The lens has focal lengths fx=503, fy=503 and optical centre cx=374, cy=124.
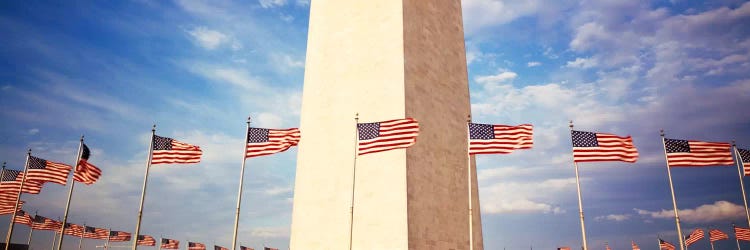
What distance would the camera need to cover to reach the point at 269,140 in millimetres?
18547

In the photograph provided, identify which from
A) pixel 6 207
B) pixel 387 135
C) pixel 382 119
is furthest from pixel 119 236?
pixel 387 135

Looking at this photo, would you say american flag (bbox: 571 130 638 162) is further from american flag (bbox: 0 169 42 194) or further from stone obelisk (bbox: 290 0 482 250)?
american flag (bbox: 0 169 42 194)

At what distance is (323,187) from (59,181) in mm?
12043

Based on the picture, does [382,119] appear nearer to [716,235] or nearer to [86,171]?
[86,171]

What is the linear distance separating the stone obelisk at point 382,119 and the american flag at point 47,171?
10522 millimetres

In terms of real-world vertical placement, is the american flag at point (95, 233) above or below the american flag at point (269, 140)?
below

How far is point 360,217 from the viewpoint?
2233 cm

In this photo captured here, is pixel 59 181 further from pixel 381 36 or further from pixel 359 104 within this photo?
pixel 381 36

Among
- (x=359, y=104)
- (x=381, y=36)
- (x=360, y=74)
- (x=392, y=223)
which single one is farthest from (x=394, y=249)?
(x=381, y=36)

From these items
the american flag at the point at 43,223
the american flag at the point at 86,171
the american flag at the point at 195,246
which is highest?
the american flag at the point at 86,171

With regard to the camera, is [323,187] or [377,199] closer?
[377,199]

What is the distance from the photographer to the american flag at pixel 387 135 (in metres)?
17.1

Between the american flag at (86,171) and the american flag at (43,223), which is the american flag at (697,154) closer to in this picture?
the american flag at (86,171)

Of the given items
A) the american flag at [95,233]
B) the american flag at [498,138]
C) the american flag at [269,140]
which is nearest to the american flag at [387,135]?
the american flag at [498,138]
